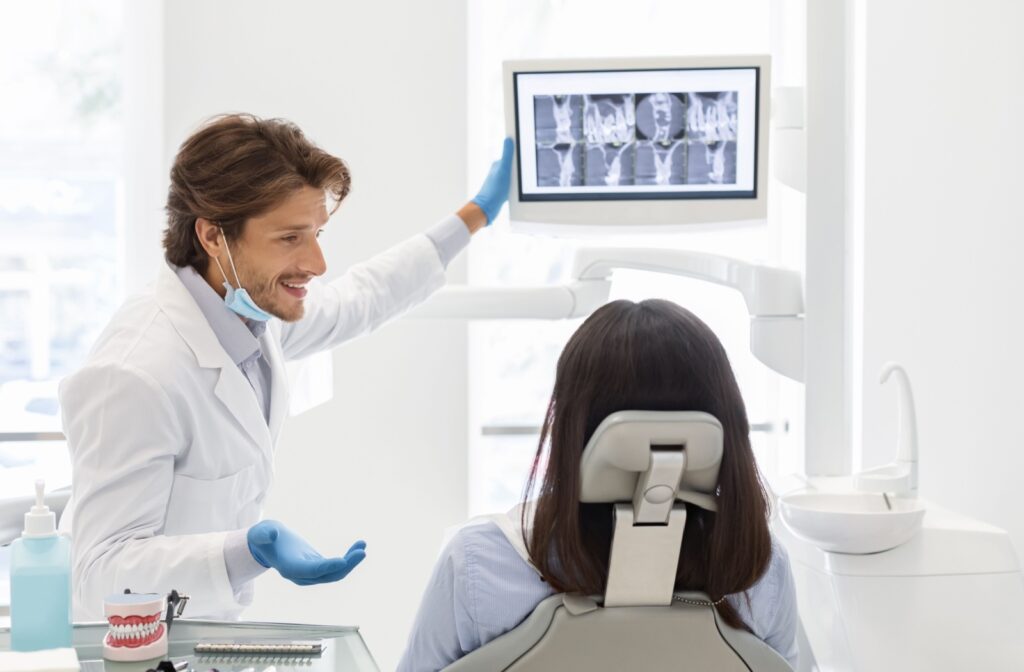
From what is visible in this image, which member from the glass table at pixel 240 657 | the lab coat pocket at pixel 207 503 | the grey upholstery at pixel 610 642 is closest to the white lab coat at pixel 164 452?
the lab coat pocket at pixel 207 503

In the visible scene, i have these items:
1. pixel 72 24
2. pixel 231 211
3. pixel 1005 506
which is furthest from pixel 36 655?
pixel 72 24

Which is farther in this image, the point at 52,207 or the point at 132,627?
the point at 52,207

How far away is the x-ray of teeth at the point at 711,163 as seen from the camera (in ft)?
5.87

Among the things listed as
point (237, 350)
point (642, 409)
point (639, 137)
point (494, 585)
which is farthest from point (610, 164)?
point (494, 585)

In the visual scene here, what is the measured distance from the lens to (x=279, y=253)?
1569 millimetres

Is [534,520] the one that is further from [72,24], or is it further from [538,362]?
[72,24]

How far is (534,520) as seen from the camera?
1069 millimetres

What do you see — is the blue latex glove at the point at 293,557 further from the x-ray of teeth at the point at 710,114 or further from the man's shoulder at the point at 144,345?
the x-ray of teeth at the point at 710,114

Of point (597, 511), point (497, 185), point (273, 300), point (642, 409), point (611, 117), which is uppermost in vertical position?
point (611, 117)

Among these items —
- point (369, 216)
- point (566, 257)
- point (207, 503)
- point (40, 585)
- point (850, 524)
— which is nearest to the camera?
point (40, 585)

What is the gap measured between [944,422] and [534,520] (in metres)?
1.60

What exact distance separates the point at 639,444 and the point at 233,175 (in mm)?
849

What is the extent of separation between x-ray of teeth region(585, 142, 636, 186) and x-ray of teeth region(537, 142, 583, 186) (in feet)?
0.06

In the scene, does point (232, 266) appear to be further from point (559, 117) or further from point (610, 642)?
point (610, 642)
